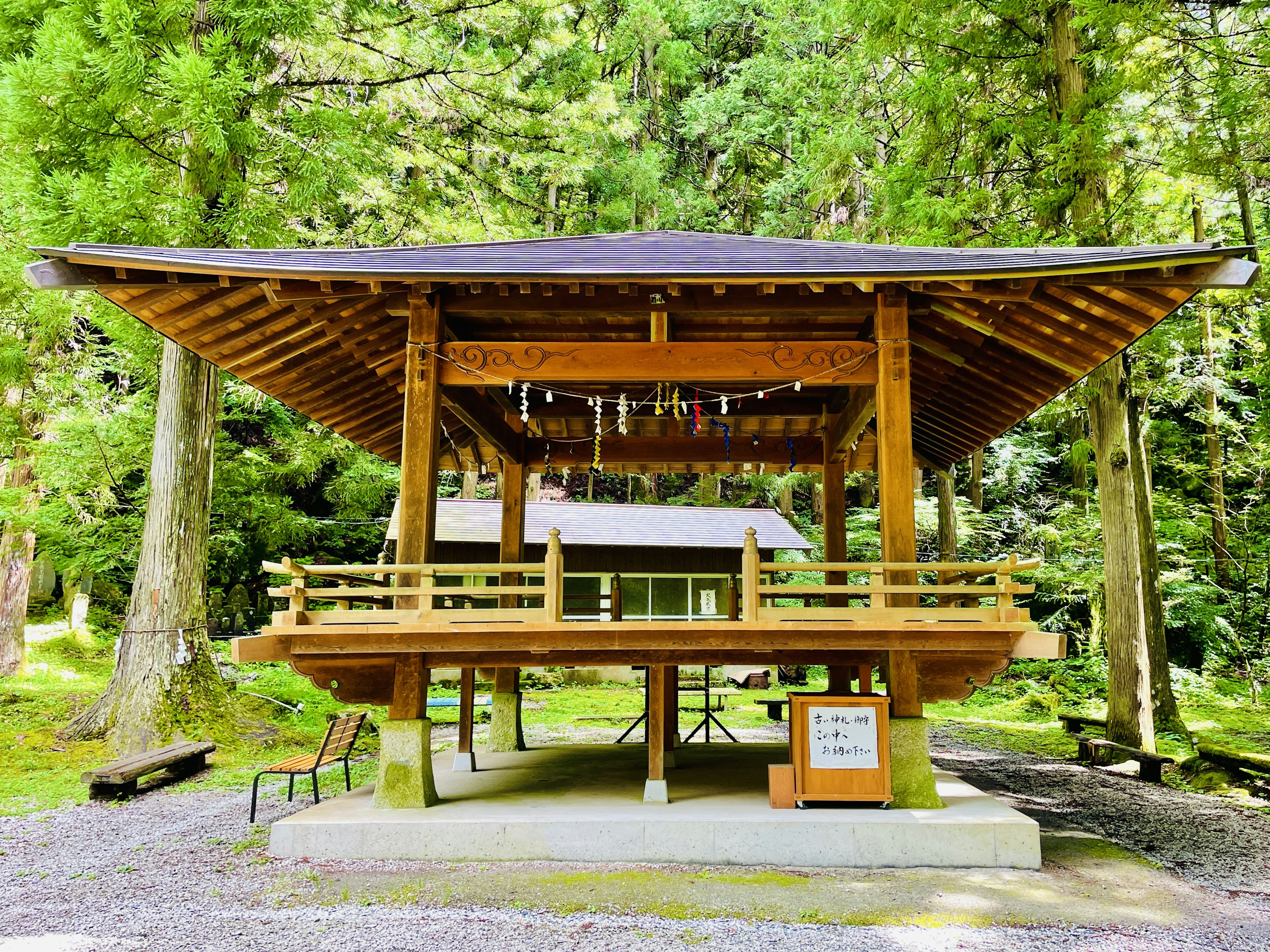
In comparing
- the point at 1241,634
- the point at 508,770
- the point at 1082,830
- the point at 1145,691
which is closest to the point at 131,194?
the point at 508,770

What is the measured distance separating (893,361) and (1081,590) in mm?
14807

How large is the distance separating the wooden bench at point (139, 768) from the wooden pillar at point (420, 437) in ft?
13.0

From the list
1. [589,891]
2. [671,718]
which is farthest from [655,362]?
[671,718]

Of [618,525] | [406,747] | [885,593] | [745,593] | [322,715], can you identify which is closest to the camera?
[885,593]

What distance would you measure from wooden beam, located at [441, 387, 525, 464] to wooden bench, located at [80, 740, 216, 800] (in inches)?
191

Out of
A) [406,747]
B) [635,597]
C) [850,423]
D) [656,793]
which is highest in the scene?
[850,423]

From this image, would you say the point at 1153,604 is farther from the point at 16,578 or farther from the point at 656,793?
the point at 16,578

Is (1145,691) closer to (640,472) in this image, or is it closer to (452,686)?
(640,472)

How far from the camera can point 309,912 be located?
5.34 meters

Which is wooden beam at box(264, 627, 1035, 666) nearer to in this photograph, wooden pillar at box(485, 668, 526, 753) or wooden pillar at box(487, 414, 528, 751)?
wooden pillar at box(487, 414, 528, 751)

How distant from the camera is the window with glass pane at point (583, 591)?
19391 millimetres

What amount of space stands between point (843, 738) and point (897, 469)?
2.27 meters

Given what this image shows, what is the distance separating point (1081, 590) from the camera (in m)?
19.1

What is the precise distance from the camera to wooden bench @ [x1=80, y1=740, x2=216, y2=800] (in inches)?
332
